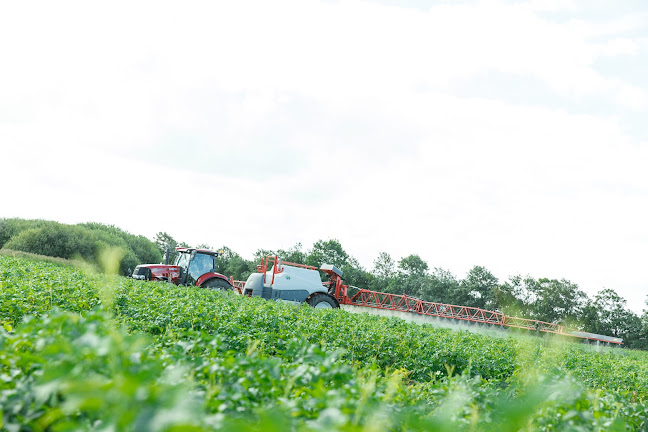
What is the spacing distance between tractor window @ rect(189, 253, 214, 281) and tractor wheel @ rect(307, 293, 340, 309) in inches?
170

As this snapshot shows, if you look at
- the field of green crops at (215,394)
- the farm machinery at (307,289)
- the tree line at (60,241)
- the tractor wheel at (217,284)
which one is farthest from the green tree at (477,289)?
the field of green crops at (215,394)

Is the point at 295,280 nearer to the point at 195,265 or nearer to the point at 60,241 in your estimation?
the point at 195,265

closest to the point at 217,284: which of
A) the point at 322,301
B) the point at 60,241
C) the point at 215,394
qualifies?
the point at 322,301

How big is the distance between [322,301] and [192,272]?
5.41 m

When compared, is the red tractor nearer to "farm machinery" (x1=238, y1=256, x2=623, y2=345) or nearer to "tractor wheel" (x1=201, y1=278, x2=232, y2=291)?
"tractor wheel" (x1=201, y1=278, x2=232, y2=291)

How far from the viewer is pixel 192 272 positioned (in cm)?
1931

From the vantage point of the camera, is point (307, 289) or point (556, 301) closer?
point (307, 289)

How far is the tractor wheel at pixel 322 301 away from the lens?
19.9 metres

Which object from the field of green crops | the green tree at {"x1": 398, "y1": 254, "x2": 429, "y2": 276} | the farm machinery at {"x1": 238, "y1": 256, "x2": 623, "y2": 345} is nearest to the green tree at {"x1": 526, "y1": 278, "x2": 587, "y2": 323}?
the green tree at {"x1": 398, "y1": 254, "x2": 429, "y2": 276}

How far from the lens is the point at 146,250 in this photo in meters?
48.9

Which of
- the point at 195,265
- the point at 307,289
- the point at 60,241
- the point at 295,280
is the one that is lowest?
the point at 307,289

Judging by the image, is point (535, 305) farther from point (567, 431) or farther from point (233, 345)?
point (567, 431)

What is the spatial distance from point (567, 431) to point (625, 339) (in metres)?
56.3

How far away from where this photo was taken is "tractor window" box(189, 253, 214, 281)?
19.3 m
